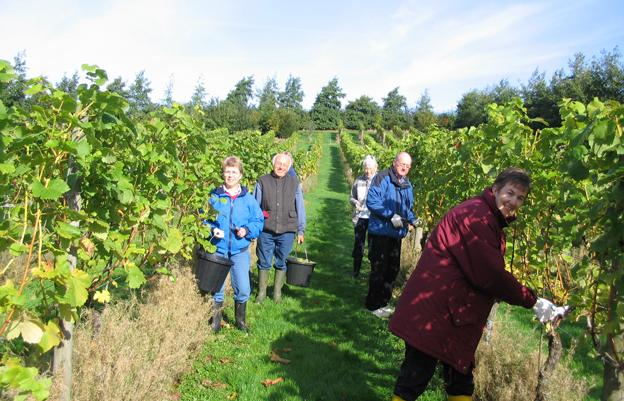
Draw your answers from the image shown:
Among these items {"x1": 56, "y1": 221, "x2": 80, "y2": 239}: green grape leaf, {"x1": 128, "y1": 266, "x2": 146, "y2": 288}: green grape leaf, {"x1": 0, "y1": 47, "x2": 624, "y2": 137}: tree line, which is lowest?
{"x1": 128, "y1": 266, "x2": 146, "y2": 288}: green grape leaf

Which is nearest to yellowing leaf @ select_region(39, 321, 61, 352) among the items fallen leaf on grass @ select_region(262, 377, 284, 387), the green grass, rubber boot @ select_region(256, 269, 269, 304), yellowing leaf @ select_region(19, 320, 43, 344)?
yellowing leaf @ select_region(19, 320, 43, 344)

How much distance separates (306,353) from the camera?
4.36 m

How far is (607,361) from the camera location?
2.19 meters

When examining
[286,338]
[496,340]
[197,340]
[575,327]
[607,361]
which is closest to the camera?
[607,361]

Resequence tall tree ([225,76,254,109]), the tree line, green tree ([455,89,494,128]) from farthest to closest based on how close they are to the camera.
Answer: tall tree ([225,76,254,109]) → green tree ([455,89,494,128]) → the tree line

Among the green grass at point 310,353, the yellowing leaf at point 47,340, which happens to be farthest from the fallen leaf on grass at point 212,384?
the yellowing leaf at point 47,340

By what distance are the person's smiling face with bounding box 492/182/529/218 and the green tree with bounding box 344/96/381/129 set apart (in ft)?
254

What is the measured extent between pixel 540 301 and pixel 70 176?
2.65m

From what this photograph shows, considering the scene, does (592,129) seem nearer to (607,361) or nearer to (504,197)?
(504,197)

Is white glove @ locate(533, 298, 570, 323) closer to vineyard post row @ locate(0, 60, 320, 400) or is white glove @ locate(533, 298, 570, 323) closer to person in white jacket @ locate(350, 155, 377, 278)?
vineyard post row @ locate(0, 60, 320, 400)

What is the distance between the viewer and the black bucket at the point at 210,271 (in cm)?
435

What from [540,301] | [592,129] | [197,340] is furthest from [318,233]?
[592,129]

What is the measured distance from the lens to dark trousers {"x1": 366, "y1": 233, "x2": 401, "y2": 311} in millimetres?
5266

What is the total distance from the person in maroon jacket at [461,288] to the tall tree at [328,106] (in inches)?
3171
